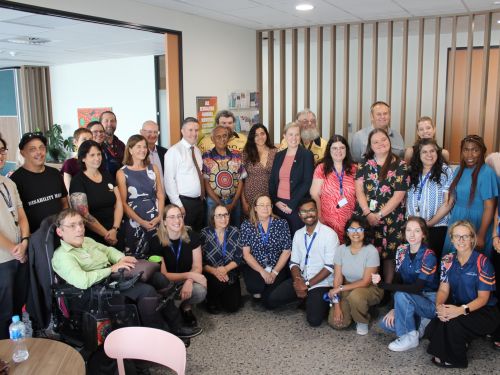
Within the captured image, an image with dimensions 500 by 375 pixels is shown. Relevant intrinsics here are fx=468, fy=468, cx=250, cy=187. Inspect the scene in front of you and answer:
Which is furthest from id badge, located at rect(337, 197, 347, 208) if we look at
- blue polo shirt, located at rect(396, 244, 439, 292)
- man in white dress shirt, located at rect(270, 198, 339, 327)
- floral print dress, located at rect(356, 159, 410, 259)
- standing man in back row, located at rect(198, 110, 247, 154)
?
standing man in back row, located at rect(198, 110, 247, 154)

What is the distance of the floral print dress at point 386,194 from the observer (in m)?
3.70

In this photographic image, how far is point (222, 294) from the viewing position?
383 centimetres

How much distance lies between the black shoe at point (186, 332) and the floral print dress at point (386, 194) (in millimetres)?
1588

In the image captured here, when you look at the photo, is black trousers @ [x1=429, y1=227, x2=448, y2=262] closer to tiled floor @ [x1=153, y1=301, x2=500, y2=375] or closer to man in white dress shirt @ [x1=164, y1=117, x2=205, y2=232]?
tiled floor @ [x1=153, y1=301, x2=500, y2=375]

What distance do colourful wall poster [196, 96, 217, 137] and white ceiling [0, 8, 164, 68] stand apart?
4.12 ft

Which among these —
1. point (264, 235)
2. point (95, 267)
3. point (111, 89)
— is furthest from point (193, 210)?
point (111, 89)

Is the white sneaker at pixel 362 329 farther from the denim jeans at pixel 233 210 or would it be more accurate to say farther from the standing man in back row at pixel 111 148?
the standing man in back row at pixel 111 148

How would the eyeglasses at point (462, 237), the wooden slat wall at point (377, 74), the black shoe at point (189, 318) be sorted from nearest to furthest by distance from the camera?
the eyeglasses at point (462, 237), the black shoe at point (189, 318), the wooden slat wall at point (377, 74)

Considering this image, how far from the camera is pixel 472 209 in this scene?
3.43 metres

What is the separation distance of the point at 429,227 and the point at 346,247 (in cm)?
67

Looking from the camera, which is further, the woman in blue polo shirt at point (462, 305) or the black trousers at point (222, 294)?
the black trousers at point (222, 294)

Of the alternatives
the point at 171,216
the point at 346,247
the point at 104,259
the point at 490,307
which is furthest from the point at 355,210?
the point at 104,259

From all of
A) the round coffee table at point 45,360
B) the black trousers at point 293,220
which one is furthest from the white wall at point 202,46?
the round coffee table at point 45,360

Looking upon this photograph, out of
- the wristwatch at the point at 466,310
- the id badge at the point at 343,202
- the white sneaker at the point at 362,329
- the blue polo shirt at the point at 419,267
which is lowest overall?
the white sneaker at the point at 362,329
